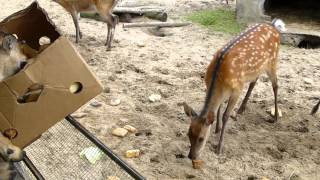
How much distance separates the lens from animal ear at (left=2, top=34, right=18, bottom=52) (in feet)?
10.4

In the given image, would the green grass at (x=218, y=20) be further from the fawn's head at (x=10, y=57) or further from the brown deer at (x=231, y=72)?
the fawn's head at (x=10, y=57)

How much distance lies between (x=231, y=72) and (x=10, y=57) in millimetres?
2190

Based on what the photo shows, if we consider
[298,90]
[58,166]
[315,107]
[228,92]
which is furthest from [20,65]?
[298,90]

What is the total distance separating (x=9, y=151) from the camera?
2.50m

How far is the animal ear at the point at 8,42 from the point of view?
3.18 m

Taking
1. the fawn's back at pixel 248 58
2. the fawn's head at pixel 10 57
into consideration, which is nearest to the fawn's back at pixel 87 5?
the fawn's back at pixel 248 58

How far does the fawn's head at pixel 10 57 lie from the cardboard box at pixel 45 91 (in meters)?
0.63

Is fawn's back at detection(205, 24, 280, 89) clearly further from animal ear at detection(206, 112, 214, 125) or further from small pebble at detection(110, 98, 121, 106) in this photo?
small pebble at detection(110, 98, 121, 106)

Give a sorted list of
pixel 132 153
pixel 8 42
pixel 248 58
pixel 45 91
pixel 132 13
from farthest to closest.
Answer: pixel 132 13, pixel 248 58, pixel 132 153, pixel 8 42, pixel 45 91

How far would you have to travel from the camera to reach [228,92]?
15.7 feet

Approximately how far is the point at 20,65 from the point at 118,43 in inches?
186

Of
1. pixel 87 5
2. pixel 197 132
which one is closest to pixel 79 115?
pixel 197 132

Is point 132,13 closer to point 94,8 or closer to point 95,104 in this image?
point 94,8

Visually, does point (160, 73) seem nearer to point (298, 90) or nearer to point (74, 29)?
point (298, 90)
